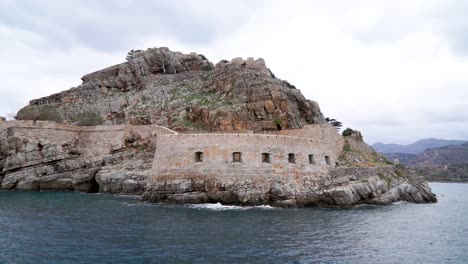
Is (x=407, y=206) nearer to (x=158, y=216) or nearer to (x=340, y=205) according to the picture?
(x=340, y=205)

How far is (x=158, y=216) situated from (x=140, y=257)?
29.0 feet

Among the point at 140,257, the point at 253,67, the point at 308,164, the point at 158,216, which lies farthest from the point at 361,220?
the point at 253,67

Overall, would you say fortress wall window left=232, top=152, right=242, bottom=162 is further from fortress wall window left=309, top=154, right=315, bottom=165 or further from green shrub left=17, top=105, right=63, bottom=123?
green shrub left=17, top=105, right=63, bottom=123

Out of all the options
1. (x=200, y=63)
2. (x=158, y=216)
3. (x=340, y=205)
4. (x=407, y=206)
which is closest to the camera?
(x=158, y=216)

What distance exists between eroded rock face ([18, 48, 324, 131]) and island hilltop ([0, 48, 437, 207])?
16 centimetres

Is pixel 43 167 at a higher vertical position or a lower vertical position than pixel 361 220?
higher

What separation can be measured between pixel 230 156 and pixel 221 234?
11.5 meters

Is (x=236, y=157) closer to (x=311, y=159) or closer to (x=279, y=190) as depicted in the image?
(x=279, y=190)

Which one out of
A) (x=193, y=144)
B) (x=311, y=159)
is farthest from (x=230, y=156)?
(x=311, y=159)

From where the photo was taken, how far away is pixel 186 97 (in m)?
51.2

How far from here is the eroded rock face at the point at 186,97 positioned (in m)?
44.0

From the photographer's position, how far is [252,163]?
1181 inches

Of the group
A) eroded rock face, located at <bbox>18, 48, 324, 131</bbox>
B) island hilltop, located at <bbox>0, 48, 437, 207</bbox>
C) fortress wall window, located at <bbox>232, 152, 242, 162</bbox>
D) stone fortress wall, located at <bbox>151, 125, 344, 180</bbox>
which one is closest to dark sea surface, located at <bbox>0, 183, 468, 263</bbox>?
island hilltop, located at <bbox>0, 48, 437, 207</bbox>

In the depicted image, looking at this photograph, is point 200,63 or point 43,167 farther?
point 200,63
